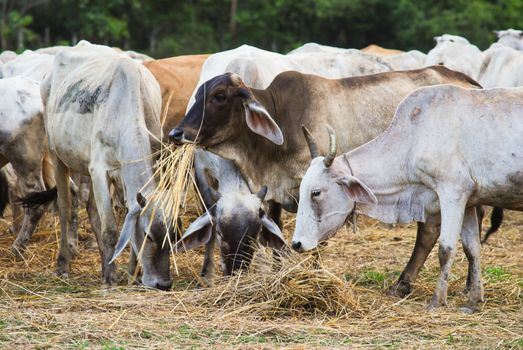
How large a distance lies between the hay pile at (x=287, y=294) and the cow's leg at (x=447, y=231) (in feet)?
1.80

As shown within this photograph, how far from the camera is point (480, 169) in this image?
22.1 feet

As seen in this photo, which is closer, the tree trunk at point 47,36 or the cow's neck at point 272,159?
the cow's neck at point 272,159

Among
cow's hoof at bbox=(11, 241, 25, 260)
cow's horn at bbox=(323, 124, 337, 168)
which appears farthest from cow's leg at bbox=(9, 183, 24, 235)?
cow's horn at bbox=(323, 124, 337, 168)

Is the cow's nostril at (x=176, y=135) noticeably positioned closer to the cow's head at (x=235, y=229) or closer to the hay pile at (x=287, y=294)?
the cow's head at (x=235, y=229)

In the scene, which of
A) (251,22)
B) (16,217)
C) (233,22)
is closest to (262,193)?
(16,217)

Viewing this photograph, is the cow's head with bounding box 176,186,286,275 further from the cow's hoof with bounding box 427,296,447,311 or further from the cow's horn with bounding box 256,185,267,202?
the cow's hoof with bounding box 427,296,447,311

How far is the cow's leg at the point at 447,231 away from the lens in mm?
6711

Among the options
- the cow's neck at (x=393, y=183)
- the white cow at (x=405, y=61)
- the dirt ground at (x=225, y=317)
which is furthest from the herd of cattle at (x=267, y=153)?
the white cow at (x=405, y=61)

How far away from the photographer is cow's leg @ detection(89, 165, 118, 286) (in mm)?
7508

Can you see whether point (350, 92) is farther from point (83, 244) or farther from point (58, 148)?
point (83, 244)

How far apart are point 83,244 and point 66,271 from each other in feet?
→ 4.28

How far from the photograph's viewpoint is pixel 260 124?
760 centimetres

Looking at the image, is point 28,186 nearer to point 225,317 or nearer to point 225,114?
point 225,114

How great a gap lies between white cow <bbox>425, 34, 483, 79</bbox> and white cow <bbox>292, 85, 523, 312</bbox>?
5887 mm
